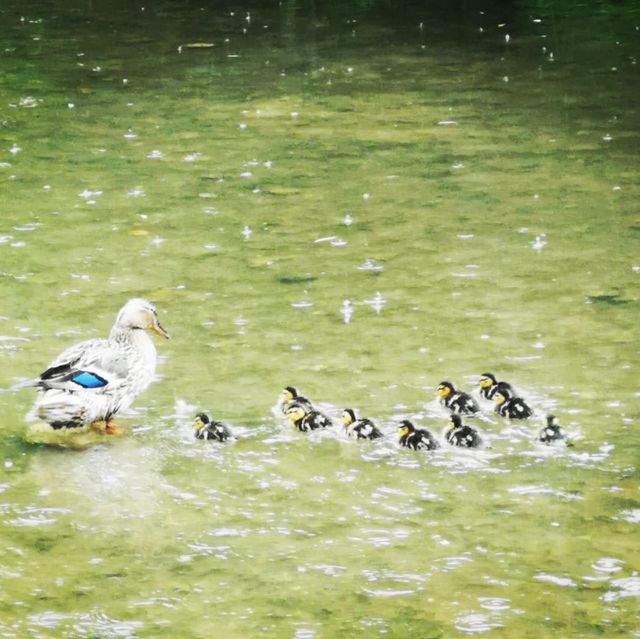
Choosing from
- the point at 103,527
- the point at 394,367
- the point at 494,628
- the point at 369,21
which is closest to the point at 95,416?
the point at 103,527

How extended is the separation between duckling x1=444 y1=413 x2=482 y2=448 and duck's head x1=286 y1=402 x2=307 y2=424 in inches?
27.4

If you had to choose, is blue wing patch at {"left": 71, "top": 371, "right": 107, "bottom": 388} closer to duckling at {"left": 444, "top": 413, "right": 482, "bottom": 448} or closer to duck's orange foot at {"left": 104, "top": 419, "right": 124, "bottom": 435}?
duck's orange foot at {"left": 104, "top": 419, "right": 124, "bottom": 435}

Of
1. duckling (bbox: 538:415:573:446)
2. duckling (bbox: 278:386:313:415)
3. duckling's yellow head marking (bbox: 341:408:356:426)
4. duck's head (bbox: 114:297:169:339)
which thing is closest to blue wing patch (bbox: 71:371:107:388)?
duck's head (bbox: 114:297:169:339)

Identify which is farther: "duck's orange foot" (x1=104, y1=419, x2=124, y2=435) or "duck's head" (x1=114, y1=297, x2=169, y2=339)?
"duck's head" (x1=114, y1=297, x2=169, y2=339)

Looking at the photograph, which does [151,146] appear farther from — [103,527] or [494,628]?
[494,628]

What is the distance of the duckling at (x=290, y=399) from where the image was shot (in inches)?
292

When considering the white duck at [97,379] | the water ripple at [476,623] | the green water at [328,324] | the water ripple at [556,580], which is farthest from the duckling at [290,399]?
the water ripple at [476,623]

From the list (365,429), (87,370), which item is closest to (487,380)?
(365,429)

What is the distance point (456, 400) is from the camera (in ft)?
24.7

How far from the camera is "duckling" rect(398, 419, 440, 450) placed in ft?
23.6

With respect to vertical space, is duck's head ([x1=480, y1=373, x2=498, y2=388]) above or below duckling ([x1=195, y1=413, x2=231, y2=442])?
above

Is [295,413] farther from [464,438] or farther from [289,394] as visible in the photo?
[464,438]

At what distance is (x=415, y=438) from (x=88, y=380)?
1.59 meters

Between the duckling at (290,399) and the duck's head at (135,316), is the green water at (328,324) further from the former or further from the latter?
the duck's head at (135,316)
